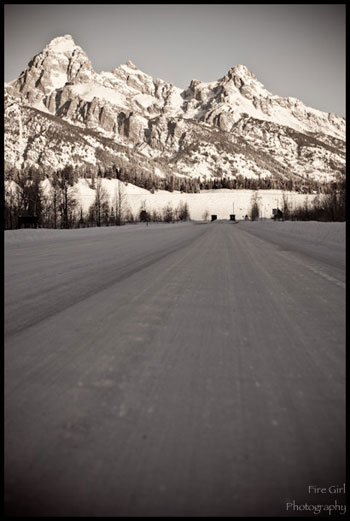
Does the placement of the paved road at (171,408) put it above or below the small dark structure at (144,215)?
below

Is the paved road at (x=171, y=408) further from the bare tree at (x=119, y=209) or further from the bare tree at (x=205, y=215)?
the bare tree at (x=205, y=215)

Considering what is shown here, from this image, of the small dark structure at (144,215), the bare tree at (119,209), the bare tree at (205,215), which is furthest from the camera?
the bare tree at (205,215)

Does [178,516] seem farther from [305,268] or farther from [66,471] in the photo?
[305,268]

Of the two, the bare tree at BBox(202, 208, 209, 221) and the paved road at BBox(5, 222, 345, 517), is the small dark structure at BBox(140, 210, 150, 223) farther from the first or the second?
the paved road at BBox(5, 222, 345, 517)

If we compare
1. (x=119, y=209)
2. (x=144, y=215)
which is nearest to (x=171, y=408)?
(x=119, y=209)

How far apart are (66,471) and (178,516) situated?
530 millimetres

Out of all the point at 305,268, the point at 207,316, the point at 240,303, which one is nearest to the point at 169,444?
the point at 207,316

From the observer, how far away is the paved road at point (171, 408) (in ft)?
4.56

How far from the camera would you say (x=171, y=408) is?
1936 mm

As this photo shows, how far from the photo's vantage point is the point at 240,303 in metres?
4.50

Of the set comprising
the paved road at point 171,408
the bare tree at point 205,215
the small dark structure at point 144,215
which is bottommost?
the paved road at point 171,408

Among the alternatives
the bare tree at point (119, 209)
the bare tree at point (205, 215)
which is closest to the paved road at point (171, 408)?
the bare tree at point (119, 209)

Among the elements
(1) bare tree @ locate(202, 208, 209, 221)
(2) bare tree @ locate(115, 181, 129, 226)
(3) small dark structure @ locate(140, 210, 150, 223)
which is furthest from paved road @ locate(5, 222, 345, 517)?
(1) bare tree @ locate(202, 208, 209, 221)

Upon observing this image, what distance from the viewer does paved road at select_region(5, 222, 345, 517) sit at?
1390 millimetres
